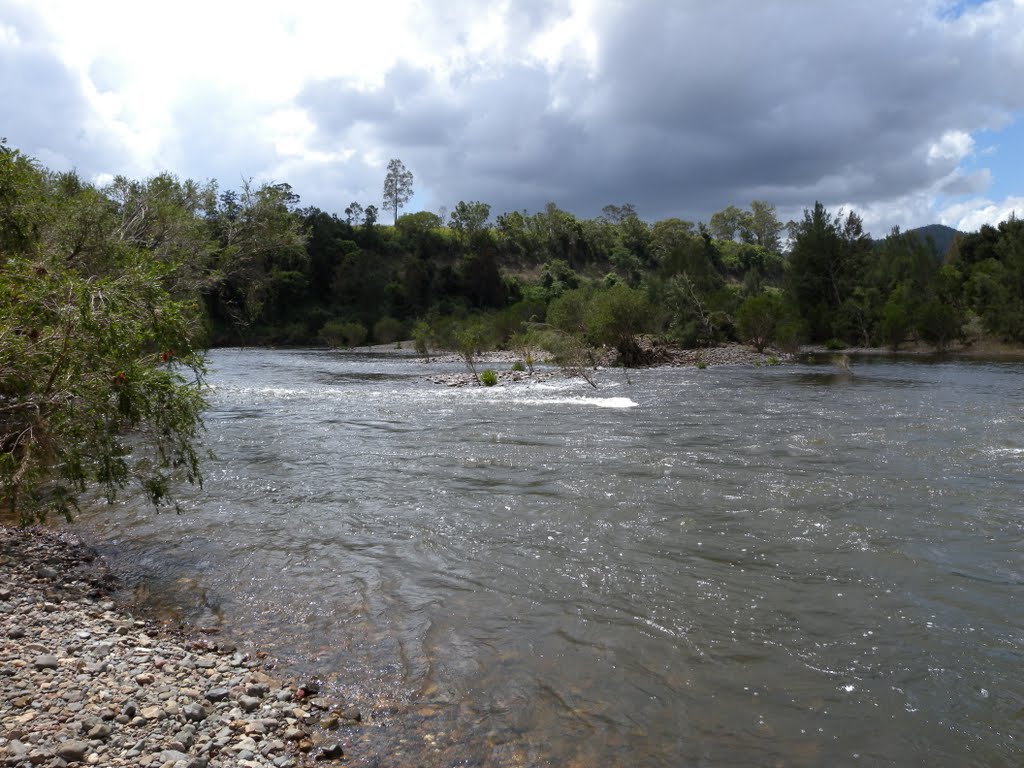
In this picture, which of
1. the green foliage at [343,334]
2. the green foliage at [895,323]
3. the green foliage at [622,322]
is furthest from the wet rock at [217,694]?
the green foliage at [343,334]

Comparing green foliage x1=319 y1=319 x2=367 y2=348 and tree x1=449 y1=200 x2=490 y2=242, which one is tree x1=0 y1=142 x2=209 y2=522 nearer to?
green foliage x1=319 y1=319 x2=367 y2=348

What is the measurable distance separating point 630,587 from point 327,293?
110491 mm

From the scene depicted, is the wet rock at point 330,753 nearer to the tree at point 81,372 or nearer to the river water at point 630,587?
the river water at point 630,587

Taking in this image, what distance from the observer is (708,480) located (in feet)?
40.3

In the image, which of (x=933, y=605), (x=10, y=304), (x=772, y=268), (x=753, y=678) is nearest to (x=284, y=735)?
(x=753, y=678)

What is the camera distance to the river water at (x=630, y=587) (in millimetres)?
4914

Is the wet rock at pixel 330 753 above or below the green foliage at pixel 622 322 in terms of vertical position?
below

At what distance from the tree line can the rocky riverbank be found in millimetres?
2058

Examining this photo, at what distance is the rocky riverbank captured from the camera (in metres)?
4.14

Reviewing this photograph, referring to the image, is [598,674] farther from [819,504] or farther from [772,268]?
[772,268]

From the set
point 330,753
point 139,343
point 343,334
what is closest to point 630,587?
point 330,753

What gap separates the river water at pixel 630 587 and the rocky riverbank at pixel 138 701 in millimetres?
511

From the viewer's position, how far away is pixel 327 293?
111562 mm

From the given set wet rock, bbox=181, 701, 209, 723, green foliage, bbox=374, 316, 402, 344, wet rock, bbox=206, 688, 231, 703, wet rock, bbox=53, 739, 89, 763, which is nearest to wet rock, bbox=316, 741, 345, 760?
wet rock, bbox=181, 701, 209, 723
